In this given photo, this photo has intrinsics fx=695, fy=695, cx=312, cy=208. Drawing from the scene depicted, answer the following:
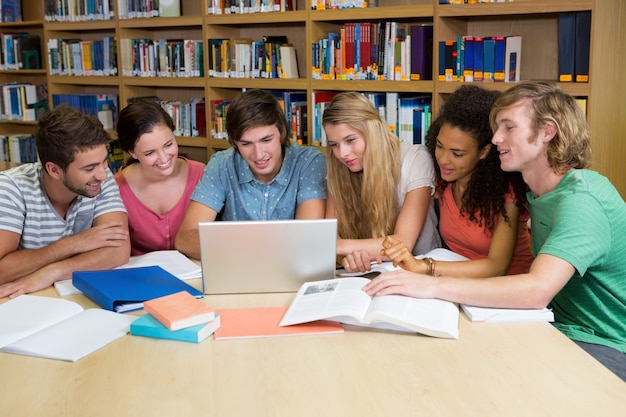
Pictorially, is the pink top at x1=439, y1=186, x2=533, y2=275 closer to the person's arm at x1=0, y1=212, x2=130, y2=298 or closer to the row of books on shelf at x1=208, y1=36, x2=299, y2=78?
the person's arm at x1=0, y1=212, x2=130, y2=298

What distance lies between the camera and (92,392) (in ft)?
4.52

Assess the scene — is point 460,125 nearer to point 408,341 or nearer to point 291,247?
point 291,247

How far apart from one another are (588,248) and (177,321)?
1006 mm

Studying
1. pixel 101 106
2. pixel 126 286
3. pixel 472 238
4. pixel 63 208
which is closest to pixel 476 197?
pixel 472 238

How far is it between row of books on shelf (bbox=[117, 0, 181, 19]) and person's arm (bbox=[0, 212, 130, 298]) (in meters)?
2.73

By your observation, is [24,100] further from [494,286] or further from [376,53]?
[494,286]

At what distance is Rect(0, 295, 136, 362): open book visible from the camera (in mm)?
1564

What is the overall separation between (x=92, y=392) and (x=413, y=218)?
4.16 feet

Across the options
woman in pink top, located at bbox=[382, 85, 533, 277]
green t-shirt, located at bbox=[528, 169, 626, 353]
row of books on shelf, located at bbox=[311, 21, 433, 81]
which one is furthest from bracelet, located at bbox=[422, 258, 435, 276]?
row of books on shelf, located at bbox=[311, 21, 433, 81]

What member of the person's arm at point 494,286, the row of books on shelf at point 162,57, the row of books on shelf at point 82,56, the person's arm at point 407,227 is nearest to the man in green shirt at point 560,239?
the person's arm at point 494,286

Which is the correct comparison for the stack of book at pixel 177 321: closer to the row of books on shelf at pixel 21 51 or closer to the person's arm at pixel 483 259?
the person's arm at pixel 483 259

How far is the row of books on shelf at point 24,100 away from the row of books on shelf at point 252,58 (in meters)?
2.08

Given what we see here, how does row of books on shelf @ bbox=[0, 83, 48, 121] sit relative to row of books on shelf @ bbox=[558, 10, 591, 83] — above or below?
below

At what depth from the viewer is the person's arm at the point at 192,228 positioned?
7.58ft
